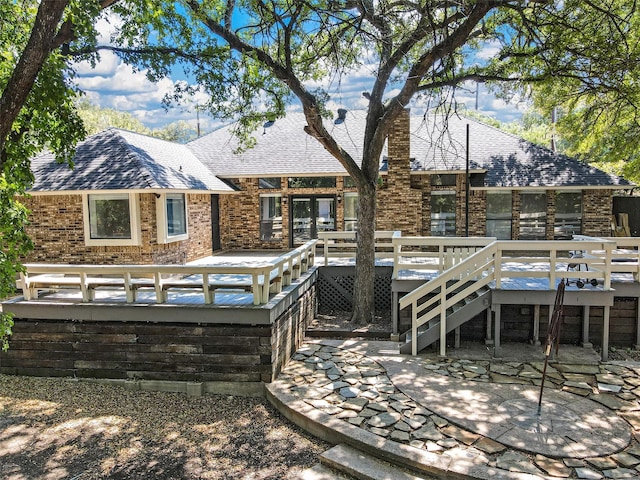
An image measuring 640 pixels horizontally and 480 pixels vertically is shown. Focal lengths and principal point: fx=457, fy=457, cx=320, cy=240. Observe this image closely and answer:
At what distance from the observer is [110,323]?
6660 millimetres

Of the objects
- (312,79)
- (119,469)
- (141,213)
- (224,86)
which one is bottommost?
(119,469)

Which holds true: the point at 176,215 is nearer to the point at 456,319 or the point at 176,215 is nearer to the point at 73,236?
the point at 73,236

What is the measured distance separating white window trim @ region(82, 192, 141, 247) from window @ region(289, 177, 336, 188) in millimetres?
5739

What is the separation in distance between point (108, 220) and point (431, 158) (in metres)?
9.81

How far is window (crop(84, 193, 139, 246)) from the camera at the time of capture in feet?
34.4

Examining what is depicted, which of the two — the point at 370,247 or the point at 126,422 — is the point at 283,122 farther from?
the point at 126,422

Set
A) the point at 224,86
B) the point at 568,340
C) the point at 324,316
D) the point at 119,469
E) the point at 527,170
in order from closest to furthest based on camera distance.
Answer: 1. the point at 119,469
2. the point at 568,340
3. the point at 224,86
4. the point at 324,316
5. the point at 527,170

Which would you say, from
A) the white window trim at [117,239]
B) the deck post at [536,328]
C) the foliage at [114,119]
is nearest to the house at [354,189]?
the white window trim at [117,239]

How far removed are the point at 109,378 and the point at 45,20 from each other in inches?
188

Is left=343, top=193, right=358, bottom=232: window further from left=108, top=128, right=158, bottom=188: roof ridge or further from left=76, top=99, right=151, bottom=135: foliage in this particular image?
left=76, top=99, right=151, bottom=135: foliage

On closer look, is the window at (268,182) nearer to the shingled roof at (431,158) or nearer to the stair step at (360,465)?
the shingled roof at (431,158)

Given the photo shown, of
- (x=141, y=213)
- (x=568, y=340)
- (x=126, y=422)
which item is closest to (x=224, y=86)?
(x=141, y=213)

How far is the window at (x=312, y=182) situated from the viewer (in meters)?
14.8

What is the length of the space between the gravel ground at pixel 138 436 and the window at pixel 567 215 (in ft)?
39.7
